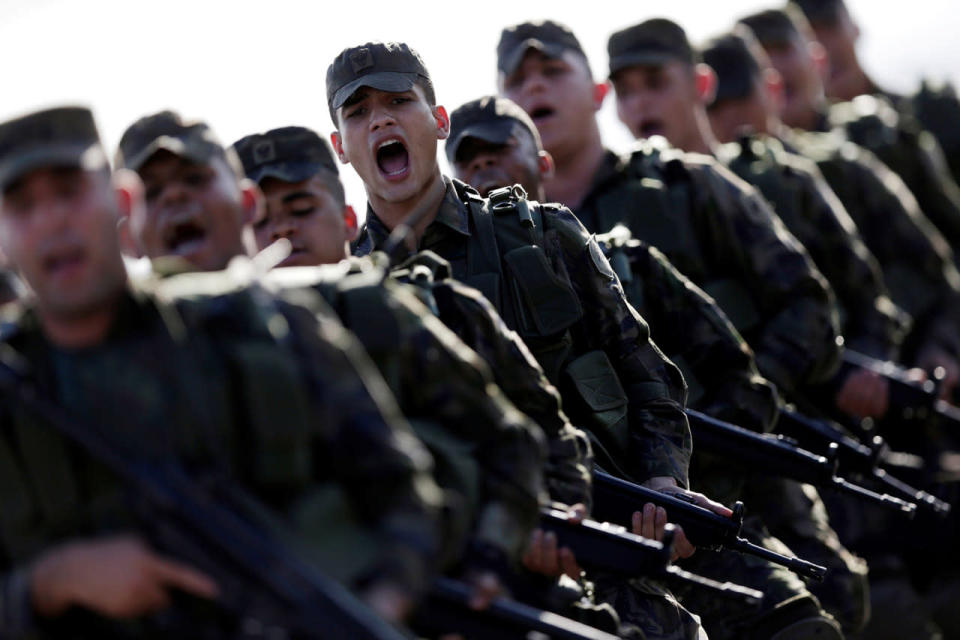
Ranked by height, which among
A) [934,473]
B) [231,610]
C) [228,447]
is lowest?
[934,473]

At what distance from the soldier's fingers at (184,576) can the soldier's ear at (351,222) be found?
3.05 metres

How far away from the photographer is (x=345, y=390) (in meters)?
5.17

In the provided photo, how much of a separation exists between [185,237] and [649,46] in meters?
5.93

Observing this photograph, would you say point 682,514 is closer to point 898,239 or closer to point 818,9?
point 898,239

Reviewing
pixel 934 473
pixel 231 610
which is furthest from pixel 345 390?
pixel 934 473

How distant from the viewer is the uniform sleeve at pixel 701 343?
8812 mm

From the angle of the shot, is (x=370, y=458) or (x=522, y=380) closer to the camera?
(x=370, y=458)

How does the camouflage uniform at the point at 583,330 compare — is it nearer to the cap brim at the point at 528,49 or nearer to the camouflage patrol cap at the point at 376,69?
the camouflage patrol cap at the point at 376,69

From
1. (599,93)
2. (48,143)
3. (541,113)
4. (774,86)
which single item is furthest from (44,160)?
(774,86)

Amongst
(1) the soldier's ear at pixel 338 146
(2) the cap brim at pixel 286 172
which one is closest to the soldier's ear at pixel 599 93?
(1) the soldier's ear at pixel 338 146

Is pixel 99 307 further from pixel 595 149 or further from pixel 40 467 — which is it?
pixel 595 149

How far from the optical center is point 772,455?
897 centimetres

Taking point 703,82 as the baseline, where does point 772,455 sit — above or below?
below

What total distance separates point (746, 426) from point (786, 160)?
8.68 feet
